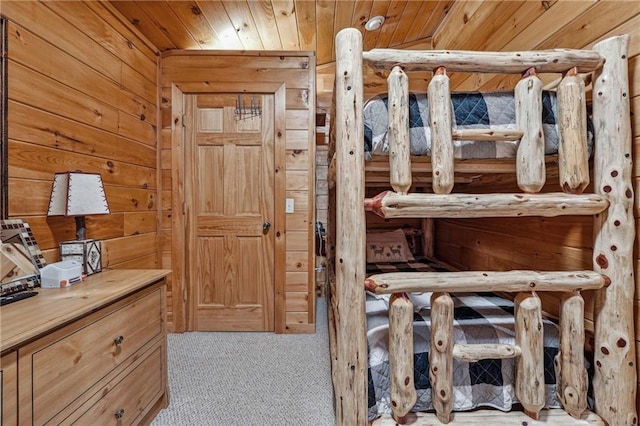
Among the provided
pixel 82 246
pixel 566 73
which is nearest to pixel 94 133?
pixel 82 246

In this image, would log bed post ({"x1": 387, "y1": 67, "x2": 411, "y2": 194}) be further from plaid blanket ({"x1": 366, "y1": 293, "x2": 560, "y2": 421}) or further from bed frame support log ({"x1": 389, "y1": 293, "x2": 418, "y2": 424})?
plaid blanket ({"x1": 366, "y1": 293, "x2": 560, "y2": 421})

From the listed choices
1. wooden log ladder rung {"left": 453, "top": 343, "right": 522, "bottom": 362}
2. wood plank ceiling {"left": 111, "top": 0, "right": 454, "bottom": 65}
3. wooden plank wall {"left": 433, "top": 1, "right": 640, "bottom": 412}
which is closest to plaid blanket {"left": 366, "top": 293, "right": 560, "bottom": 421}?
wooden log ladder rung {"left": 453, "top": 343, "right": 522, "bottom": 362}

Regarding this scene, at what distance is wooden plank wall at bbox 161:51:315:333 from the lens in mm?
2494

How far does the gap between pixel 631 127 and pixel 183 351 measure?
9.50 ft

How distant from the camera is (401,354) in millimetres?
1086

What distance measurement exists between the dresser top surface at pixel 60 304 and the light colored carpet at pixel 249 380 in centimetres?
78

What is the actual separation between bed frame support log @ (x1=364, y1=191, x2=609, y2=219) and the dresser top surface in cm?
109

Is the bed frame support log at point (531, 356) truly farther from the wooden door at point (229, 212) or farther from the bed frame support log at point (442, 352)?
the wooden door at point (229, 212)

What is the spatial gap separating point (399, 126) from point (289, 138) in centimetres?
158

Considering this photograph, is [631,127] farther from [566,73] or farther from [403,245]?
[403,245]

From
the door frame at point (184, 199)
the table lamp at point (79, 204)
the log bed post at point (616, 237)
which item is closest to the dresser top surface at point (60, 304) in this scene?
the table lamp at point (79, 204)

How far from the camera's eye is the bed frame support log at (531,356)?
1.09m

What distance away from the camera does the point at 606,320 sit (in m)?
1.13

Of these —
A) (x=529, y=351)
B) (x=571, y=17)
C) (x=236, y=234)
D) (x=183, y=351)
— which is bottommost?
(x=183, y=351)
